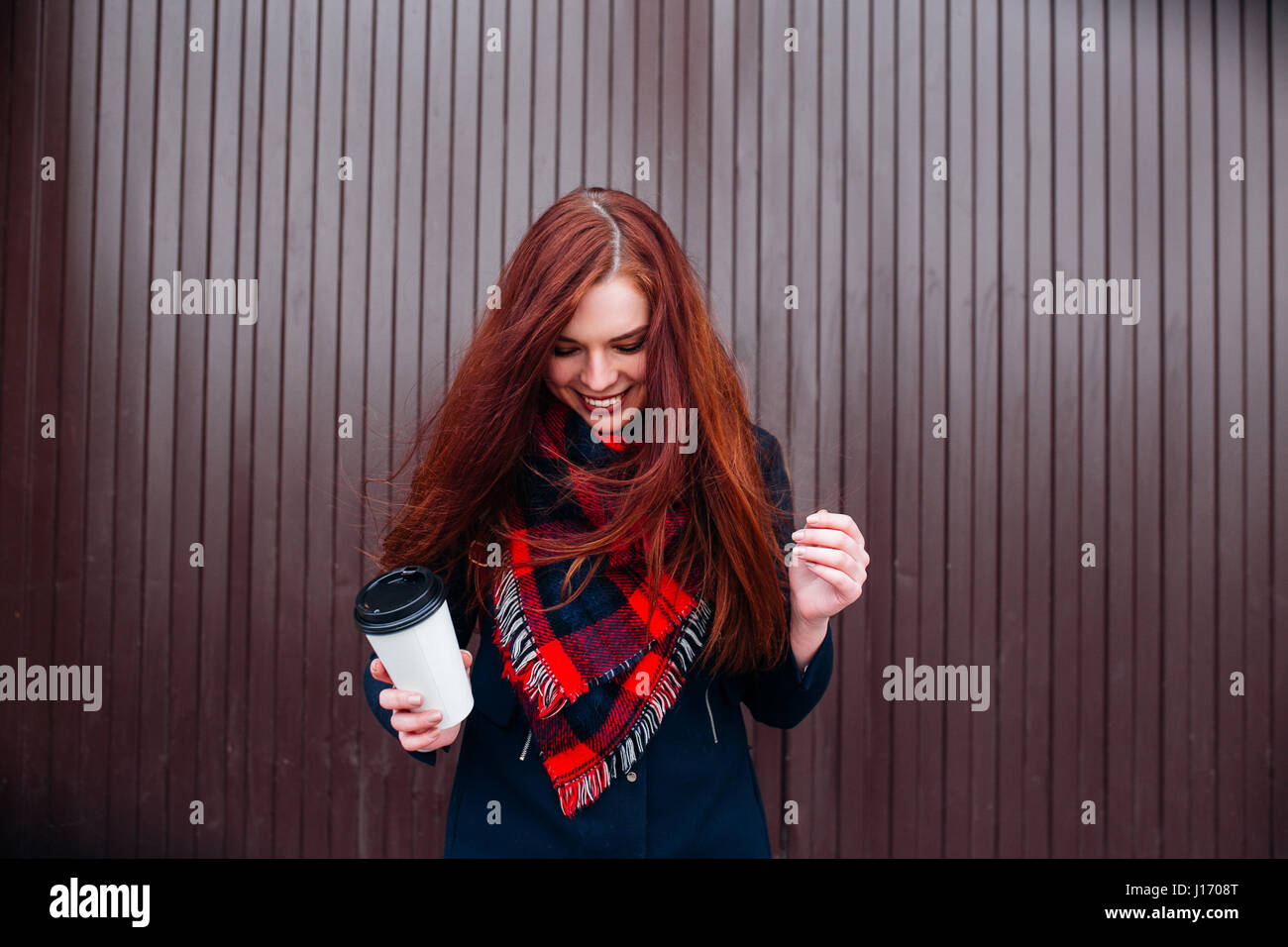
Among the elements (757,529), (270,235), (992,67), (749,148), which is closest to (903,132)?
(992,67)

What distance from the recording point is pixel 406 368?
91.5 inches

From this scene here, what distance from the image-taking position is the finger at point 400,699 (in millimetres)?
994

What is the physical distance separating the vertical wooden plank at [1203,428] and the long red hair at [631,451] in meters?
2.08

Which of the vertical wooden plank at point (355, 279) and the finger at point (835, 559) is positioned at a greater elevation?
the vertical wooden plank at point (355, 279)

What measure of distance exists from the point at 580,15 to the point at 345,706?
2537 millimetres

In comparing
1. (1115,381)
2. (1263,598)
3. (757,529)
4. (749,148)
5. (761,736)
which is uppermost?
(749,148)

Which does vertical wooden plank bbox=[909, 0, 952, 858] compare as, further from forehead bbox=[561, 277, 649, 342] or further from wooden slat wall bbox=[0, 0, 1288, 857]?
forehead bbox=[561, 277, 649, 342]

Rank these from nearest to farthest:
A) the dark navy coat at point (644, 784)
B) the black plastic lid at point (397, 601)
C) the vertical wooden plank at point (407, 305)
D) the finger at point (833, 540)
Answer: the black plastic lid at point (397, 601), the finger at point (833, 540), the dark navy coat at point (644, 784), the vertical wooden plank at point (407, 305)

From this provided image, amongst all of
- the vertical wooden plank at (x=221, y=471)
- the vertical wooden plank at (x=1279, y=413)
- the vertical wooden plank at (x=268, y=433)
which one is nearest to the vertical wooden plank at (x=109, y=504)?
the vertical wooden plank at (x=221, y=471)

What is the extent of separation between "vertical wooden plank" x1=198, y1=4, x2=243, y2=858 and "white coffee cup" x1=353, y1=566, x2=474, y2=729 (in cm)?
154

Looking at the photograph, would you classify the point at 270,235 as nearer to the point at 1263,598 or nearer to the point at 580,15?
the point at 580,15

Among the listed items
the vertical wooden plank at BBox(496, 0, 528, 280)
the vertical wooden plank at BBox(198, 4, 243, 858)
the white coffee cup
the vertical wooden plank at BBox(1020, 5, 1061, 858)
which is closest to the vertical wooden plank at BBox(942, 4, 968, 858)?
the vertical wooden plank at BBox(1020, 5, 1061, 858)

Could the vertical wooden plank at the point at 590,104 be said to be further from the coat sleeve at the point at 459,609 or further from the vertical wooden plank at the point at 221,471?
the coat sleeve at the point at 459,609

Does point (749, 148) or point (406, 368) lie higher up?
point (749, 148)
